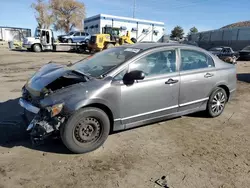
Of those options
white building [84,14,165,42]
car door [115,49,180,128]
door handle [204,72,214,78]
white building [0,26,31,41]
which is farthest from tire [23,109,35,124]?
white building [0,26,31,41]

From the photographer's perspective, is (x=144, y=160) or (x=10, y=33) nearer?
(x=144, y=160)

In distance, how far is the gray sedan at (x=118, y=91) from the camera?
340 cm

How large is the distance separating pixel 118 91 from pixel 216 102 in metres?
2.60

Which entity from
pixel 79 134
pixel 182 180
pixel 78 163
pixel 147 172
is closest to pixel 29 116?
pixel 79 134

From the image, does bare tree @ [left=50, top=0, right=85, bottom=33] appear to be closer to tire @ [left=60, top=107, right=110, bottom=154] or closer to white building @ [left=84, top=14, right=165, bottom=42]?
white building @ [left=84, top=14, right=165, bottom=42]

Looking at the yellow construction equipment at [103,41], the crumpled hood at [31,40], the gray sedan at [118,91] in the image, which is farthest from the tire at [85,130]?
the crumpled hood at [31,40]

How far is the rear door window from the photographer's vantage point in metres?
4.63

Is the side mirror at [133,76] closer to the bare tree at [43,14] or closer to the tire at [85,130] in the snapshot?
the tire at [85,130]

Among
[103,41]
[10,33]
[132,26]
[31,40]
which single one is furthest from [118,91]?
[10,33]

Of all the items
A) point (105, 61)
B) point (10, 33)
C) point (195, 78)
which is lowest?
point (195, 78)

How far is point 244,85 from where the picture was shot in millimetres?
9328

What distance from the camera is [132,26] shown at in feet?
163

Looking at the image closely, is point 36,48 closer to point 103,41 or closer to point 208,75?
point 103,41

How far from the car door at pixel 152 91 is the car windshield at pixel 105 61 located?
26cm
